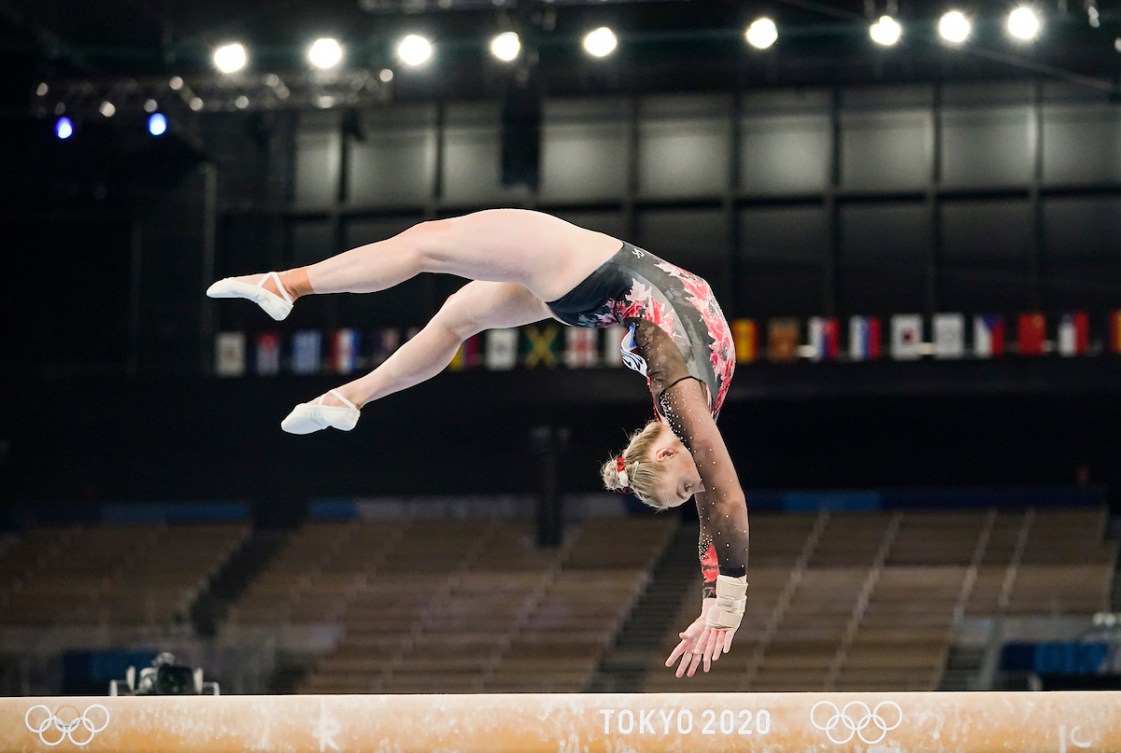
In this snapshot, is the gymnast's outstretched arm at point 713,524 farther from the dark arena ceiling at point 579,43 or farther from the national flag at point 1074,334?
the national flag at point 1074,334

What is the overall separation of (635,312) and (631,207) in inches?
540

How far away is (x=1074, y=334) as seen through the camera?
639 inches

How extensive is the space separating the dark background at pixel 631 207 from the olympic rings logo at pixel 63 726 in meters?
12.7

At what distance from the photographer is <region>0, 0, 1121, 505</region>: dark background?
16641 mm

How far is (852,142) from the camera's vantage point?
17938 mm

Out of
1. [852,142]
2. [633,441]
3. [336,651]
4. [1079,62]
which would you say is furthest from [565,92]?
[633,441]

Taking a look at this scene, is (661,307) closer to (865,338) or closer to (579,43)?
(865,338)

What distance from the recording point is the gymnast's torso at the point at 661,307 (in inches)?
180

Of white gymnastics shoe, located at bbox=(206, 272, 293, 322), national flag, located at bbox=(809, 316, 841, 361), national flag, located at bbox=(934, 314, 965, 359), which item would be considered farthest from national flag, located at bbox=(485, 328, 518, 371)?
white gymnastics shoe, located at bbox=(206, 272, 293, 322)

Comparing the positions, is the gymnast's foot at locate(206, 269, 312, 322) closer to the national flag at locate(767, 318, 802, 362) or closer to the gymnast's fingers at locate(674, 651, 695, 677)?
the gymnast's fingers at locate(674, 651, 695, 677)

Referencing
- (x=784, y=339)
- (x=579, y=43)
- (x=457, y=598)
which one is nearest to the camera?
(x=457, y=598)

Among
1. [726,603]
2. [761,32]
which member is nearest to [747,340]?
[761,32]

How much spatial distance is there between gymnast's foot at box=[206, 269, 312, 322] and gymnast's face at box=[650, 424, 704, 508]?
4.24 feet

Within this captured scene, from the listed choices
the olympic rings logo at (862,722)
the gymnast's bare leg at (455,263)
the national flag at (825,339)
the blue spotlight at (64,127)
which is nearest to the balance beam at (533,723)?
the olympic rings logo at (862,722)
